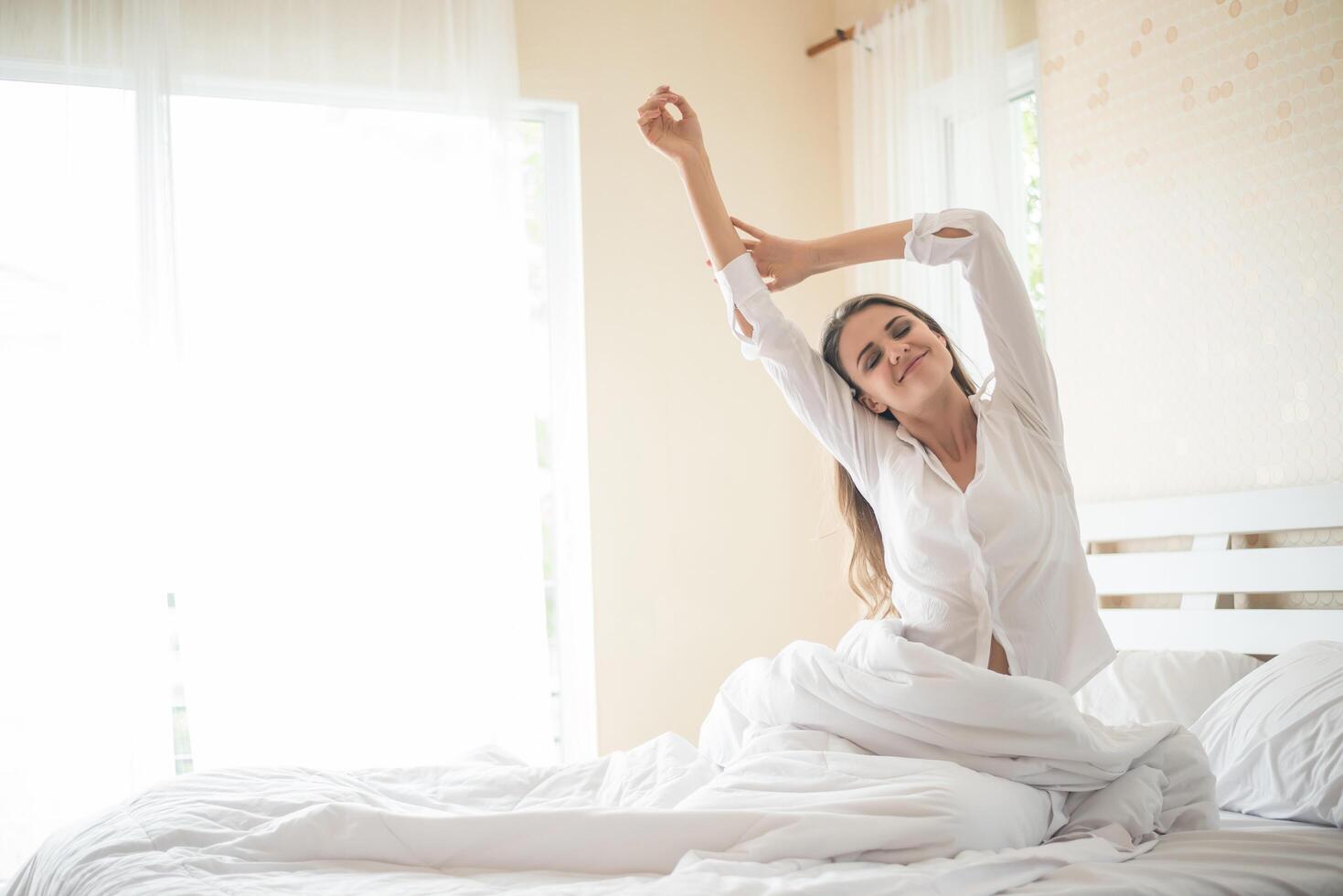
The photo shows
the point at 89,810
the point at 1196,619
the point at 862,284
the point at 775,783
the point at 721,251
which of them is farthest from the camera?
the point at 862,284

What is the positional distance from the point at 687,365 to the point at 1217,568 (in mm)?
1793

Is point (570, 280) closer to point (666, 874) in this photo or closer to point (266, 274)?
point (266, 274)

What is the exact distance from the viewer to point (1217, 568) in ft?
8.59

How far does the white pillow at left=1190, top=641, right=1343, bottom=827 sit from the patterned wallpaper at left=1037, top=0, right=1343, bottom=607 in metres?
0.44

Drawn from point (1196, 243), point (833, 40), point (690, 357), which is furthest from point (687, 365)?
point (1196, 243)

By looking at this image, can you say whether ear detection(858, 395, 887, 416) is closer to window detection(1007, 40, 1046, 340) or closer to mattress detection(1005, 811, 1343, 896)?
mattress detection(1005, 811, 1343, 896)

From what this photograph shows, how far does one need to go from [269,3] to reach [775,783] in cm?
272

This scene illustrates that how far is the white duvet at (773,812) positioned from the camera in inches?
53.9

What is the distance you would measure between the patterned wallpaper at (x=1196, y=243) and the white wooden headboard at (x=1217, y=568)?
0.19ft

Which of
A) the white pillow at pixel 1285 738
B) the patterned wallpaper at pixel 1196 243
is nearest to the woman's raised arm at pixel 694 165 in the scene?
the white pillow at pixel 1285 738

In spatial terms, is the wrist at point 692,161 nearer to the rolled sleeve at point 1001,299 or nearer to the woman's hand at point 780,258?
the woman's hand at point 780,258

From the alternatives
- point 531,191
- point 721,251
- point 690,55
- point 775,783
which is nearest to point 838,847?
point 775,783

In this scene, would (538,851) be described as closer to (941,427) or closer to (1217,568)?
(941,427)

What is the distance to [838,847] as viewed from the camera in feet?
4.53
